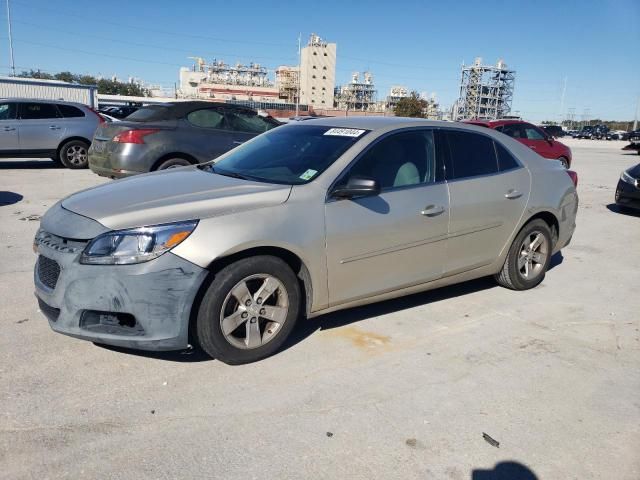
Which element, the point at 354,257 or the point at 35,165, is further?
the point at 35,165

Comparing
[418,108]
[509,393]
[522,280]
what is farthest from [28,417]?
[418,108]

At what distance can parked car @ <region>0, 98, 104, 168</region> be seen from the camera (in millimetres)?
12086

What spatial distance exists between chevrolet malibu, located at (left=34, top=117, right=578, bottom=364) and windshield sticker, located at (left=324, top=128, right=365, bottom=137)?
0.02 meters

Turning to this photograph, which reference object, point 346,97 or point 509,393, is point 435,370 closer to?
point 509,393

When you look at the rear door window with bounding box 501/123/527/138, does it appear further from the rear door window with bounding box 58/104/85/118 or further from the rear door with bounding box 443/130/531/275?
the rear door window with bounding box 58/104/85/118

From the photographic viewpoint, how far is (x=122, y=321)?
124 inches

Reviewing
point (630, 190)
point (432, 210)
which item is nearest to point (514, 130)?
point (630, 190)

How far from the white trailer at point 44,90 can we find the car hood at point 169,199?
27.3m

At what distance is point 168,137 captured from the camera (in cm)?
816

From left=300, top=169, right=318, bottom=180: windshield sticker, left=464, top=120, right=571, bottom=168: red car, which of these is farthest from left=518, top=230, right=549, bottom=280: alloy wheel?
left=464, top=120, right=571, bottom=168: red car

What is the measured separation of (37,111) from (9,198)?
4593mm

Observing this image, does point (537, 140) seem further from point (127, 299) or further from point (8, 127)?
point (127, 299)

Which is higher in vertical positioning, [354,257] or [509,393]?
[354,257]

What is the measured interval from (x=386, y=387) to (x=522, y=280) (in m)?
2.41
